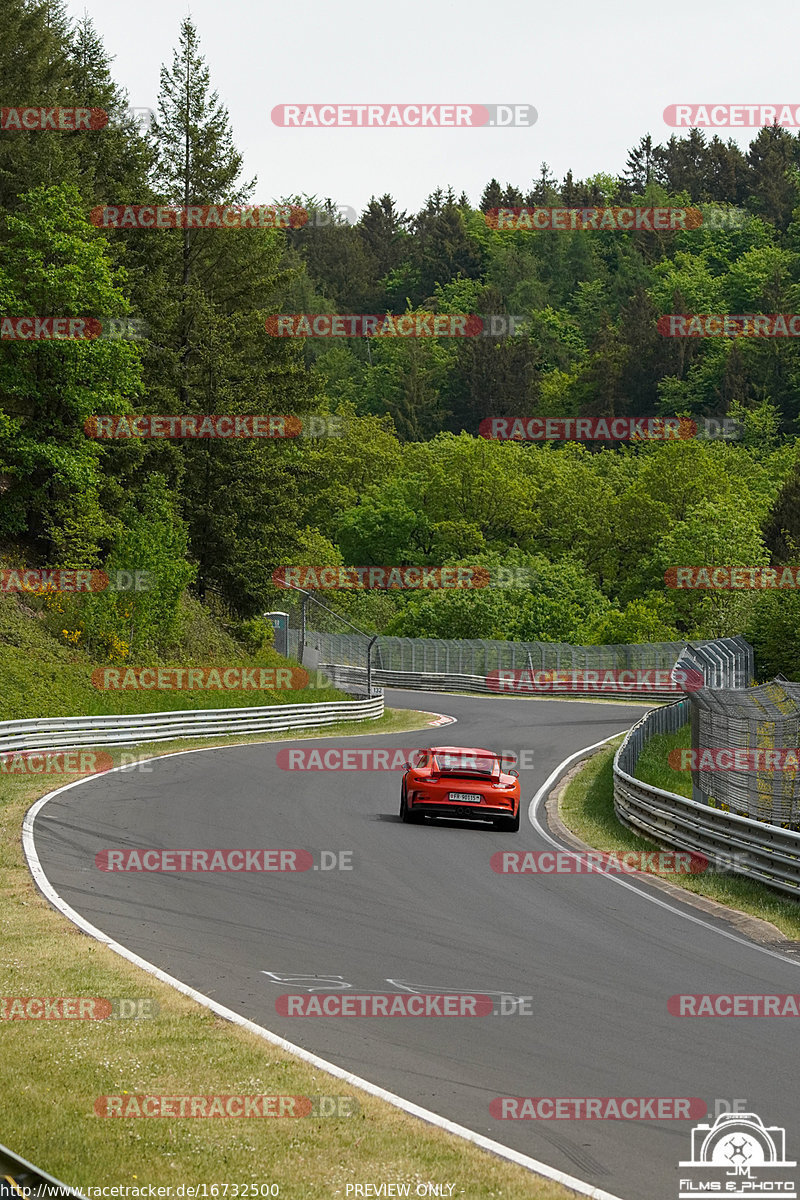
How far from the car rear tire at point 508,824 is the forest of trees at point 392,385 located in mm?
23448

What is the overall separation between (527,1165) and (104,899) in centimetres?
790

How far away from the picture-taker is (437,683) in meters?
72.3

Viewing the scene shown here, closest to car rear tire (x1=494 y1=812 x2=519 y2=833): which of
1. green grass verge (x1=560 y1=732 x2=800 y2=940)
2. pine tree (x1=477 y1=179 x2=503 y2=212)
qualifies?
green grass verge (x1=560 y1=732 x2=800 y2=940)

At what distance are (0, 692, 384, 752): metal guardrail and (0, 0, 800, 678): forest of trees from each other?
19.6 feet

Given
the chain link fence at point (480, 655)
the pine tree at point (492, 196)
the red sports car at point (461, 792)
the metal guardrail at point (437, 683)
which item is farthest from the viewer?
the pine tree at point (492, 196)

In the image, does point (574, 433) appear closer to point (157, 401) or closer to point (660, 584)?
point (660, 584)

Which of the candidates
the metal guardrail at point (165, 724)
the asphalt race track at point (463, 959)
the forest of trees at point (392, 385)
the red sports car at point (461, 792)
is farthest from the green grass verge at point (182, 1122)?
the forest of trees at point (392, 385)

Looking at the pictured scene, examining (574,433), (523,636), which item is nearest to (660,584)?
(523,636)

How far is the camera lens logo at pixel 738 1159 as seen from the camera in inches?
242

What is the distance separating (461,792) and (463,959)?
31.2ft

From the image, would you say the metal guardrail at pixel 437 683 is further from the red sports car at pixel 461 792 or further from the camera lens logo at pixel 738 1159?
the camera lens logo at pixel 738 1159

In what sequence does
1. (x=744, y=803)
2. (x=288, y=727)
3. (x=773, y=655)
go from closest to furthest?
(x=744, y=803), (x=288, y=727), (x=773, y=655)

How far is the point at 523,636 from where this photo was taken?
82.9m

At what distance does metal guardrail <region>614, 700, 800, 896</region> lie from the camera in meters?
14.9
